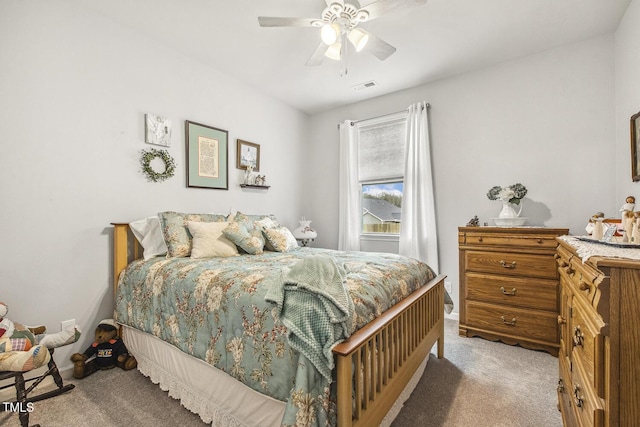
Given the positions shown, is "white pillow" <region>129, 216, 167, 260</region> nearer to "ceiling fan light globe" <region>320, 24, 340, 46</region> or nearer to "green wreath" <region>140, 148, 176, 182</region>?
"green wreath" <region>140, 148, 176, 182</region>

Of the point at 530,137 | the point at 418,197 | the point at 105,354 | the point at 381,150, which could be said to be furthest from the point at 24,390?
the point at 530,137

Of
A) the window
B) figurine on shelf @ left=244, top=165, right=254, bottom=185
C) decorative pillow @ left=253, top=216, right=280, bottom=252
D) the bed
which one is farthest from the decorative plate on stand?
figurine on shelf @ left=244, top=165, right=254, bottom=185

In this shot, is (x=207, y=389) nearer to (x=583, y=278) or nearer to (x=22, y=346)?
(x=22, y=346)

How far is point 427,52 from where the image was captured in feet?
9.23

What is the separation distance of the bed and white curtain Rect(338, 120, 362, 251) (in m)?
1.72

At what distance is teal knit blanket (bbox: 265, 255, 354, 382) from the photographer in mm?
1085

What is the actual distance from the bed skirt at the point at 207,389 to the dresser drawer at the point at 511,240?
128 centimetres

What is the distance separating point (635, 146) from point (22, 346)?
4.04m

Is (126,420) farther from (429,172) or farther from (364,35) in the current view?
(429,172)

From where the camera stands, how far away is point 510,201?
110 inches

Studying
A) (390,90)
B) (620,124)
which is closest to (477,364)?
(620,124)

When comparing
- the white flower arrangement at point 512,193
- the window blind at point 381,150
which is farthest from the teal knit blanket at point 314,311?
the window blind at point 381,150

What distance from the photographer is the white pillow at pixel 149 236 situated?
2.37 metres

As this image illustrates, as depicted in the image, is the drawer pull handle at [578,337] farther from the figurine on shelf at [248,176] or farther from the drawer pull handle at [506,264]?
the figurine on shelf at [248,176]
